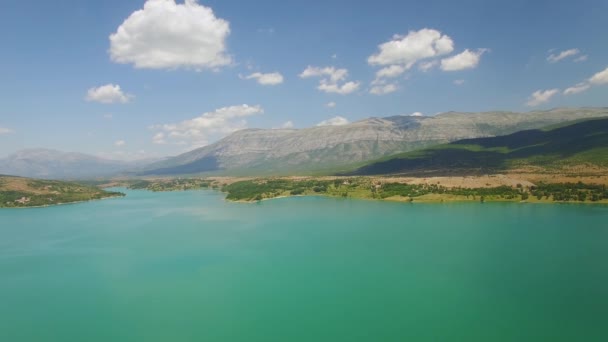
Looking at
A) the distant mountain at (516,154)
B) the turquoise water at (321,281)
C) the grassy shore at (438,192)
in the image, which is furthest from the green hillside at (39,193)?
the distant mountain at (516,154)

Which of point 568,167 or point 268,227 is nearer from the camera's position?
point 268,227

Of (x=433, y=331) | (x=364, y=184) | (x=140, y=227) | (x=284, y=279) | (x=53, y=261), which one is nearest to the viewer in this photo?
(x=433, y=331)

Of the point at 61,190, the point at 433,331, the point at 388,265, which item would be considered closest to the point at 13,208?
the point at 61,190

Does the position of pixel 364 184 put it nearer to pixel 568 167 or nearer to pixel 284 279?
pixel 568 167

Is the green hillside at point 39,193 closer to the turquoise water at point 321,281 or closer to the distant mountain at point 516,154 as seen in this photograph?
the turquoise water at point 321,281

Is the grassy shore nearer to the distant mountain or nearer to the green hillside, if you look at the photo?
the distant mountain

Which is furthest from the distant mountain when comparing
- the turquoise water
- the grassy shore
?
the turquoise water
